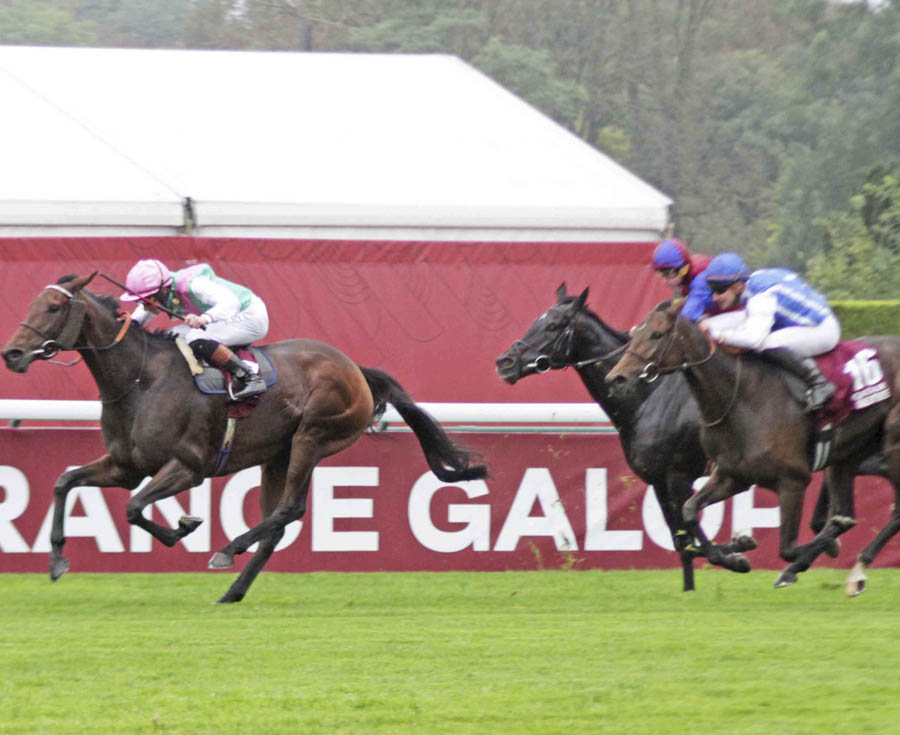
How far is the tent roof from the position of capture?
11.9m

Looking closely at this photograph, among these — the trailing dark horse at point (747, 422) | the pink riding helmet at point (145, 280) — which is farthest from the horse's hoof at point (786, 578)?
the pink riding helmet at point (145, 280)

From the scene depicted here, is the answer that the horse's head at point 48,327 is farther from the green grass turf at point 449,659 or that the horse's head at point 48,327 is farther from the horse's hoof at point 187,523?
the green grass turf at point 449,659

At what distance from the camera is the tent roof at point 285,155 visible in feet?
38.9

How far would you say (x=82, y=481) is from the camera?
7996 millimetres

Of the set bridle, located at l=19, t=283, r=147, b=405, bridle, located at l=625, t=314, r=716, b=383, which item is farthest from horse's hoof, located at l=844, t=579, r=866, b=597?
bridle, located at l=19, t=283, r=147, b=405

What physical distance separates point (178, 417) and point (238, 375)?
370 mm

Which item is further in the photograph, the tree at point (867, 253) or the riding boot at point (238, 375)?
the tree at point (867, 253)

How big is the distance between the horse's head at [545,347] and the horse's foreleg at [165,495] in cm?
170

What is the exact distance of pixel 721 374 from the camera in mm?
7730

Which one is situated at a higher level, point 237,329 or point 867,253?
point 237,329

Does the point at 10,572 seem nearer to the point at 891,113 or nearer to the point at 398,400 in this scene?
the point at 398,400

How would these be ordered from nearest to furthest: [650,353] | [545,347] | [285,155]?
[650,353], [545,347], [285,155]

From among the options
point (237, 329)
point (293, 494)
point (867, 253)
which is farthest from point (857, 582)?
point (867, 253)

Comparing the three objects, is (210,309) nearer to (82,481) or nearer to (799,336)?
(82,481)
